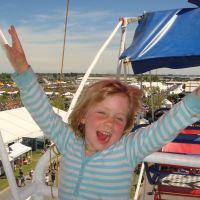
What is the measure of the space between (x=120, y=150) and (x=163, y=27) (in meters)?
2.11

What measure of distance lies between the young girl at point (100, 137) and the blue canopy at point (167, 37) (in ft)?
4.95

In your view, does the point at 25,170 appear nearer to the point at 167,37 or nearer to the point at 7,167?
the point at 167,37

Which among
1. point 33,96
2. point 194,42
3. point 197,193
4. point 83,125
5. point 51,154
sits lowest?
point 197,193

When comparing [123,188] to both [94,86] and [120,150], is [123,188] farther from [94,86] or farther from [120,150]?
[94,86]

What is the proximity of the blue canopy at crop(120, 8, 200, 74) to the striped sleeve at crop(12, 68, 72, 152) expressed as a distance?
163 centimetres

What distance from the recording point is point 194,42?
313 centimetres

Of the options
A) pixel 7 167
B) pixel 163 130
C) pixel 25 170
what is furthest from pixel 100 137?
pixel 25 170

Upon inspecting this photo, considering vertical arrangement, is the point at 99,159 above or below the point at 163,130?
below

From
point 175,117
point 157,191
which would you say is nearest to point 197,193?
A: point 157,191

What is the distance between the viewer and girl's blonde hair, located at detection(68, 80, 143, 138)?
1714 millimetres

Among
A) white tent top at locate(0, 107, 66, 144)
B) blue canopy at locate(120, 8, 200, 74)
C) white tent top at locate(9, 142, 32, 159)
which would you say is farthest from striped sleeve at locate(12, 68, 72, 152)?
white tent top at locate(9, 142, 32, 159)

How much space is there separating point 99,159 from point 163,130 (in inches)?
13.1

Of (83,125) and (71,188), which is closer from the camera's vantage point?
A: (71,188)

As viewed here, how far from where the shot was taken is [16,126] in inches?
774
